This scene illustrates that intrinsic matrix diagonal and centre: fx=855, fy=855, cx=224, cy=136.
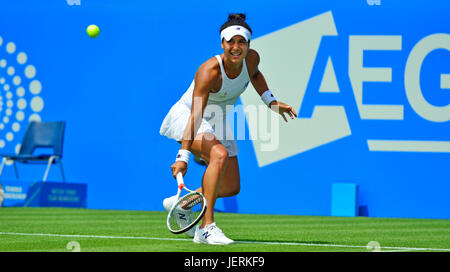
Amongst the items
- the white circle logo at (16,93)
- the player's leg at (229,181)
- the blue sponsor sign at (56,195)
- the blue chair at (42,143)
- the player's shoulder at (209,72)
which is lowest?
the player's leg at (229,181)

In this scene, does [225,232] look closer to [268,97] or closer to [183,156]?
[268,97]

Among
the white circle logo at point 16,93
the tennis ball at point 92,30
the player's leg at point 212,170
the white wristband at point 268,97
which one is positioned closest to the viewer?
the player's leg at point 212,170

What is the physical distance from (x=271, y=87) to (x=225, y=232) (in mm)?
4766

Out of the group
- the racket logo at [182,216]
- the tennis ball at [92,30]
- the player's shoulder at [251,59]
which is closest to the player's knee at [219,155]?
the racket logo at [182,216]

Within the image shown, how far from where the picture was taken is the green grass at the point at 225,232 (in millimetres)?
6082

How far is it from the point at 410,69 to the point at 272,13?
88.0 inches

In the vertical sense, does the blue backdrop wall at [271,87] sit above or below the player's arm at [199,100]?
above

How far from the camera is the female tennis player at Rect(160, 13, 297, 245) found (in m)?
6.16

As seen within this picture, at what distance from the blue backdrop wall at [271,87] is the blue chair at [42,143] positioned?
0.33 m

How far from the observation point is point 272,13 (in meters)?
12.8

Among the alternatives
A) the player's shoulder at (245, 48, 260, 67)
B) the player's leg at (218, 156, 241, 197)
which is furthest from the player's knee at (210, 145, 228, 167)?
the player's shoulder at (245, 48, 260, 67)

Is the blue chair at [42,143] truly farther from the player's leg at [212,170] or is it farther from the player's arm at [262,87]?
the player's leg at [212,170]

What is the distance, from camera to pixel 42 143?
538 inches

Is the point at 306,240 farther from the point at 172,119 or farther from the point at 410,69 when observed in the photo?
the point at 410,69
